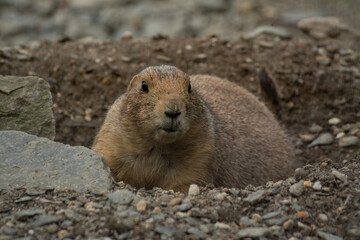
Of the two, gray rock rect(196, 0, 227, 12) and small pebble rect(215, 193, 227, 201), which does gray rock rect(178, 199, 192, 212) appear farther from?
gray rock rect(196, 0, 227, 12)

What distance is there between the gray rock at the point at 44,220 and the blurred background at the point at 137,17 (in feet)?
45.6

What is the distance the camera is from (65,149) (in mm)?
5453

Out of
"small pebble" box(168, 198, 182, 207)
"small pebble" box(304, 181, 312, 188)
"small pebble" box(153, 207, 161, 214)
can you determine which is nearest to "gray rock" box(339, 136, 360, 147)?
"small pebble" box(304, 181, 312, 188)

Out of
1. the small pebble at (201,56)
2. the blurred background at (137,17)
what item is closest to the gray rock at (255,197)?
the small pebble at (201,56)

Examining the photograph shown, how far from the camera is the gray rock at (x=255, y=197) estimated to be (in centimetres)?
480

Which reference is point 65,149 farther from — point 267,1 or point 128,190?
point 267,1

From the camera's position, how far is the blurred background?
18531 millimetres

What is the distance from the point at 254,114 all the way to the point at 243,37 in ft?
10.4

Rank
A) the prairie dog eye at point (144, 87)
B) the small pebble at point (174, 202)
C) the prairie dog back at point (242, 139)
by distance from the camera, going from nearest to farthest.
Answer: the small pebble at point (174, 202) → the prairie dog eye at point (144, 87) → the prairie dog back at point (242, 139)

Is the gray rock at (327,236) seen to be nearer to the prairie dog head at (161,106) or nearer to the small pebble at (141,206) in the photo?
the small pebble at (141,206)

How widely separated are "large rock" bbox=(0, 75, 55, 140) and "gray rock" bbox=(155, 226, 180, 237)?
9.33ft

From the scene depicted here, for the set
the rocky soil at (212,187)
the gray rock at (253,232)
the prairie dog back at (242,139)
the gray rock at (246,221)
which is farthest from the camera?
the prairie dog back at (242,139)

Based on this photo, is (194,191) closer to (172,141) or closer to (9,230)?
(172,141)

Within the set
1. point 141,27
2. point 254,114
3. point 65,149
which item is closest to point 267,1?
point 141,27
